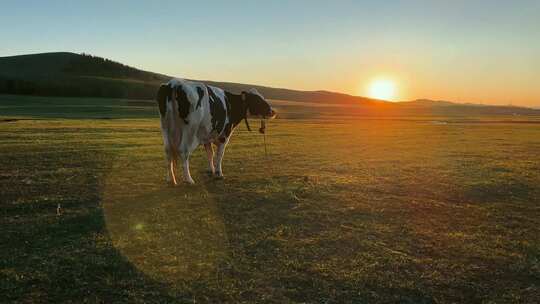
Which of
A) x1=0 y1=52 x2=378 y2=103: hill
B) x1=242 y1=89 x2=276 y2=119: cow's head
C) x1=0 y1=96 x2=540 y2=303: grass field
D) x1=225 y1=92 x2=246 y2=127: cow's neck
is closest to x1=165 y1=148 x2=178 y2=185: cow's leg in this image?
x1=0 y1=96 x2=540 y2=303: grass field

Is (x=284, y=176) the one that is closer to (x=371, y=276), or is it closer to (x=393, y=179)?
(x=393, y=179)

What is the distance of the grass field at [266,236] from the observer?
5922 mm

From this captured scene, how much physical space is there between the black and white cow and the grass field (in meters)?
1.04

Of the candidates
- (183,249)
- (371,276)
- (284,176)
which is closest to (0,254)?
(183,249)

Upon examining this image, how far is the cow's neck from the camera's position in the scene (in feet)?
48.5

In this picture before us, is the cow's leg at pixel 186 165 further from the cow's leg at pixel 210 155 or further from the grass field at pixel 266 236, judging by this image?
the cow's leg at pixel 210 155

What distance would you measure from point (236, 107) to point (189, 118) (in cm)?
304

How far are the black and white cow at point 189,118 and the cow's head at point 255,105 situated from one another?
47.9 inches

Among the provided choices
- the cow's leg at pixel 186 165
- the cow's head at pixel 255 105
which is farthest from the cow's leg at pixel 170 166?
the cow's head at pixel 255 105

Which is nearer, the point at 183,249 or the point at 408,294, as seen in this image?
the point at 408,294

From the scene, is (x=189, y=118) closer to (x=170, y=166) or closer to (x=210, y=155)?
(x=170, y=166)

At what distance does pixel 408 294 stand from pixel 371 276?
2.08 ft

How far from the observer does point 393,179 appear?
14.8m

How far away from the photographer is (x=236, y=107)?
14969 millimetres
